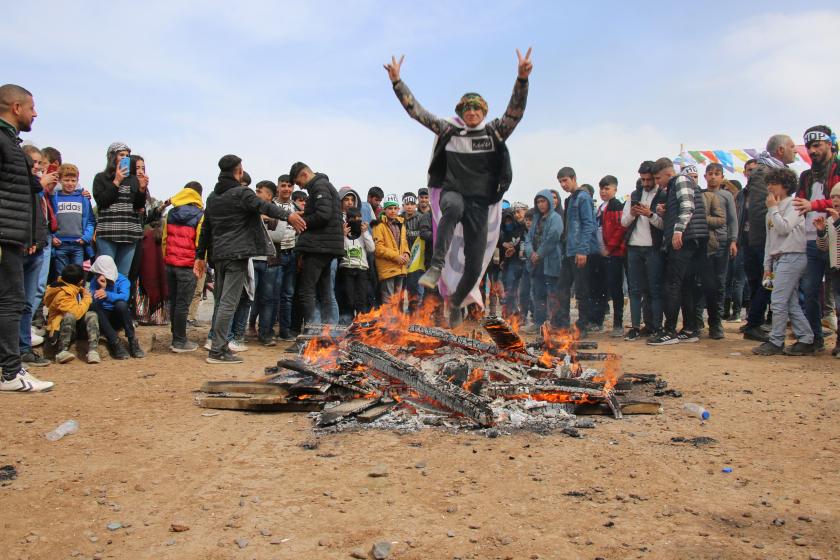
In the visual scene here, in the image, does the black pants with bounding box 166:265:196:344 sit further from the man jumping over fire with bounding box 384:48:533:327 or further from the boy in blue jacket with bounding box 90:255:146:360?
the man jumping over fire with bounding box 384:48:533:327

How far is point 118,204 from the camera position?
791 centimetres

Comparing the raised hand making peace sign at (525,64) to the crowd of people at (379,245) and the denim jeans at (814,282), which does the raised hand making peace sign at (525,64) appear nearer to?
the crowd of people at (379,245)

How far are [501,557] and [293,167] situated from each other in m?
6.76

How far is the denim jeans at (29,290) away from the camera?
21.8ft

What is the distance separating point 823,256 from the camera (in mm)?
7652

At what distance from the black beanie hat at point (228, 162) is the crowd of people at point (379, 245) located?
0.02m

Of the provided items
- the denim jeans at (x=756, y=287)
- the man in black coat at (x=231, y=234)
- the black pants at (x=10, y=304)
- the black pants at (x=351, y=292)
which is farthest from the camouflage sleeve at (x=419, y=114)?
the denim jeans at (x=756, y=287)

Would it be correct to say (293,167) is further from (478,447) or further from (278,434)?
(478,447)

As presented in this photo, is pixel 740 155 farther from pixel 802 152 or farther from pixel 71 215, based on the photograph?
pixel 71 215

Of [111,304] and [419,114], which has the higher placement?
[419,114]

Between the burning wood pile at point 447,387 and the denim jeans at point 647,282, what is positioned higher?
the denim jeans at point 647,282

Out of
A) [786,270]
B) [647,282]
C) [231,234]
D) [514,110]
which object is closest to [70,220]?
[231,234]

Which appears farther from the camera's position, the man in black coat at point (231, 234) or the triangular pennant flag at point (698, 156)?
the triangular pennant flag at point (698, 156)

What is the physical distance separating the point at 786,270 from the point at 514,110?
405 centimetres
